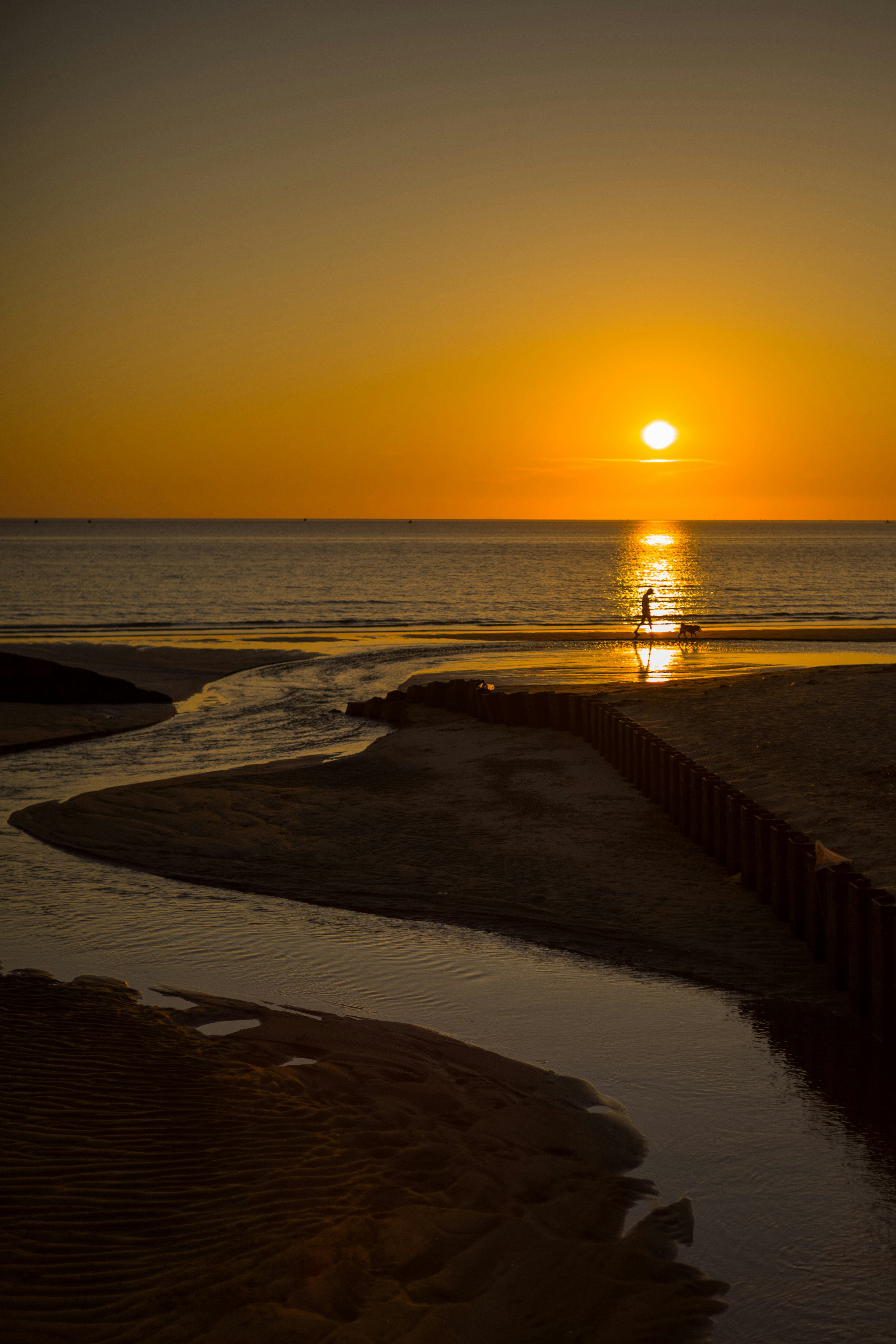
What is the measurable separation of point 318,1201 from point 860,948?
16.4 feet

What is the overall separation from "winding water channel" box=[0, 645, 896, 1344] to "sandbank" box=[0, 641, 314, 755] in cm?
879

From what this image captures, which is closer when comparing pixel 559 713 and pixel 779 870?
Answer: pixel 779 870

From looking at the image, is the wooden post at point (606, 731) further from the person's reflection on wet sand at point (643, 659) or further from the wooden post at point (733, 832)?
the person's reflection on wet sand at point (643, 659)

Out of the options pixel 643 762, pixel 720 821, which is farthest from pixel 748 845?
pixel 643 762

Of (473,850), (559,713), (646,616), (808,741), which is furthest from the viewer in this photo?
(646,616)

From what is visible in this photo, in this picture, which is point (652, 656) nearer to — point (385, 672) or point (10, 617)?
point (385, 672)

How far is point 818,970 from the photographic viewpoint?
366 inches

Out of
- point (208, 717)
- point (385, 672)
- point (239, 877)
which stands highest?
point (385, 672)

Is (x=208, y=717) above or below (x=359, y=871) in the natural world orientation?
above

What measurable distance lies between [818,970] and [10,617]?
58.5 meters

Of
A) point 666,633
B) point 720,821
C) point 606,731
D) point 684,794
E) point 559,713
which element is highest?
point 666,633

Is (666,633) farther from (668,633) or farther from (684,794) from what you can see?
(684,794)

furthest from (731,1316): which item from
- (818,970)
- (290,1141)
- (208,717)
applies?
(208,717)

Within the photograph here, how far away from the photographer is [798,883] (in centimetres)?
985
